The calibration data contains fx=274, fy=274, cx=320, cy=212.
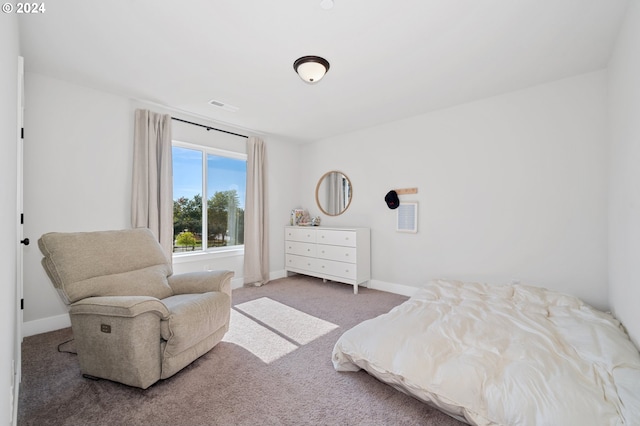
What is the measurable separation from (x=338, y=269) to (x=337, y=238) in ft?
1.53

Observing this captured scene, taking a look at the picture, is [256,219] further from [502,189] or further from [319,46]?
[502,189]

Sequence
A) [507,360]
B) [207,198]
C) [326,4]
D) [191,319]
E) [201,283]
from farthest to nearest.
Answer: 1. [207,198]
2. [201,283]
3. [191,319]
4. [326,4]
5. [507,360]

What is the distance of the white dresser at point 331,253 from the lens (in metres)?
3.96

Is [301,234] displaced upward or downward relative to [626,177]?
downward

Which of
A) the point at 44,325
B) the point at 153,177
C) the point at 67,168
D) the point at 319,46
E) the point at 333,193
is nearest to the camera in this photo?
the point at 319,46

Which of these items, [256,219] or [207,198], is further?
[256,219]

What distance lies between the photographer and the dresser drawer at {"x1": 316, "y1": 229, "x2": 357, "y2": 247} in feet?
13.0

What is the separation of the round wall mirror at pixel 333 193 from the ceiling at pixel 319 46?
5.16ft

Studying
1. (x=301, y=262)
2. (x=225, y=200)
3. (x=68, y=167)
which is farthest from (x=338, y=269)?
(x=68, y=167)

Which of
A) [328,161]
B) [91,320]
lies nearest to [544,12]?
[328,161]

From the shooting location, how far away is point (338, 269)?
411cm

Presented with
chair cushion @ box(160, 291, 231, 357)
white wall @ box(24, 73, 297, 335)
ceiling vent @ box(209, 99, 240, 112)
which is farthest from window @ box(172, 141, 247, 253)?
chair cushion @ box(160, 291, 231, 357)

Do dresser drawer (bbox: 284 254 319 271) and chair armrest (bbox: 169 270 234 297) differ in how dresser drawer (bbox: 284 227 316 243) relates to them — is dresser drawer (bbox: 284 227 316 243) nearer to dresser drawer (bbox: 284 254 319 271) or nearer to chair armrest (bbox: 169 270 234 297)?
dresser drawer (bbox: 284 254 319 271)

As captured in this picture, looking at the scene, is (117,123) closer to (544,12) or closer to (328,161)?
(328,161)
